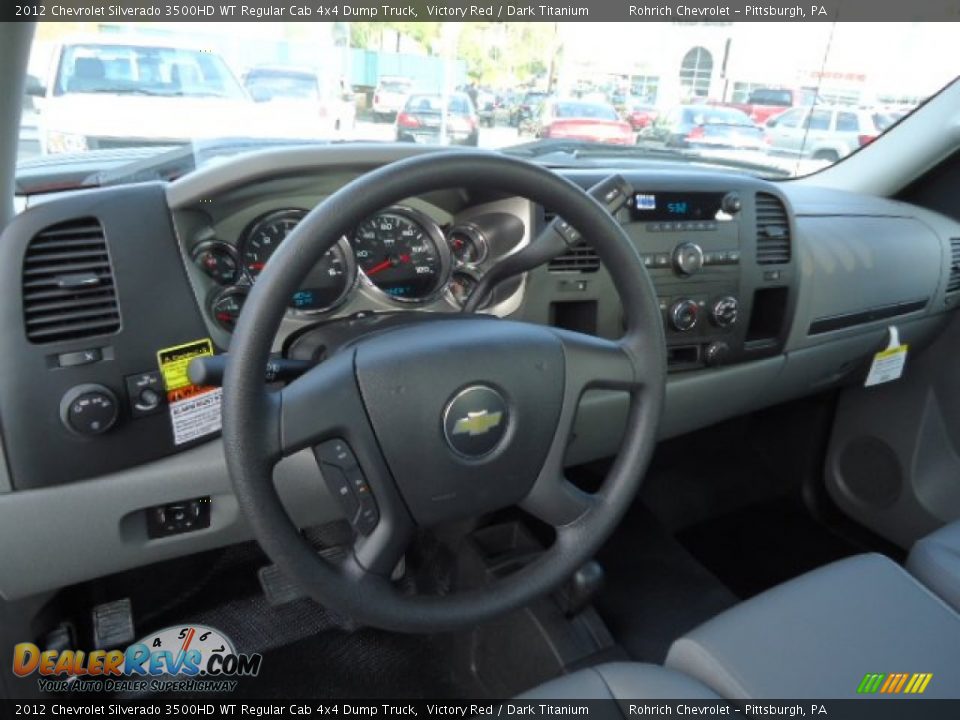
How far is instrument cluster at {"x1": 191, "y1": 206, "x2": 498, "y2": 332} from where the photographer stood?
1.34 meters

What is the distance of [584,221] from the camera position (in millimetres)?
1082

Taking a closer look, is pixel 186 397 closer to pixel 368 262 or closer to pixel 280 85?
pixel 368 262

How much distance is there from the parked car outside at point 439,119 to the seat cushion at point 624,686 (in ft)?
4.03

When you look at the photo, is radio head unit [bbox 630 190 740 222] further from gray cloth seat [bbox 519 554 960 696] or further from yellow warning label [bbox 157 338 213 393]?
yellow warning label [bbox 157 338 213 393]

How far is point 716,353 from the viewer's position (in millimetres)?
1919

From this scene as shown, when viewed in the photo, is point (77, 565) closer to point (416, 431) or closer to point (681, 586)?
point (416, 431)

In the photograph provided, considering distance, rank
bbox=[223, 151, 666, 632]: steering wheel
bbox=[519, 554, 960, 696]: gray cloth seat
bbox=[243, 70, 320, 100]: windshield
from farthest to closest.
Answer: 1. bbox=[243, 70, 320, 100]: windshield
2. bbox=[519, 554, 960, 696]: gray cloth seat
3. bbox=[223, 151, 666, 632]: steering wheel

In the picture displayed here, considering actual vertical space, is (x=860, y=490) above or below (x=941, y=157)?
below

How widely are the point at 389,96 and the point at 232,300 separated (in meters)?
0.70

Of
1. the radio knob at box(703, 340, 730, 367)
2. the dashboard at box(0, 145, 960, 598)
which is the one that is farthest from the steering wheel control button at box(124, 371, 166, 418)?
the radio knob at box(703, 340, 730, 367)

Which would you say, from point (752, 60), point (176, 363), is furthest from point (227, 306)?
point (752, 60)

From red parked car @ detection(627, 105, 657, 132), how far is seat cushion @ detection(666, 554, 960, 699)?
1.31 meters
